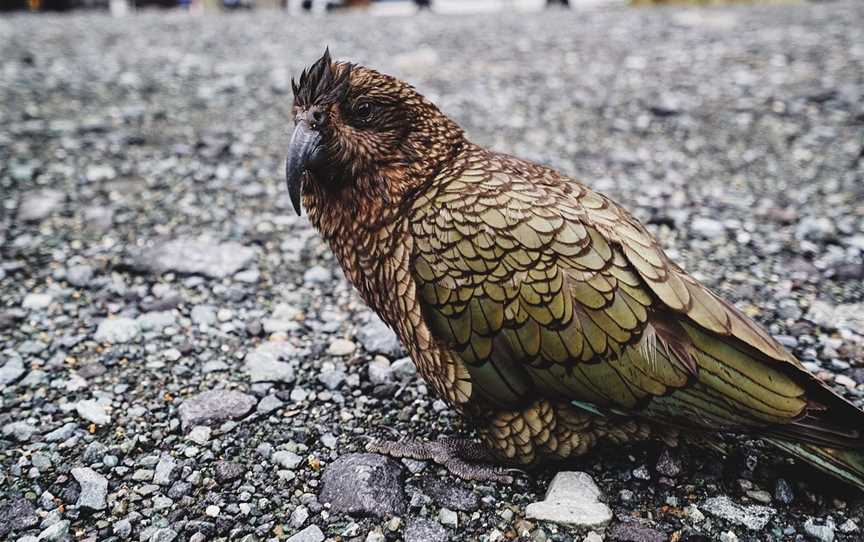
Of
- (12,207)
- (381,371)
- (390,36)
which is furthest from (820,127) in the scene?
(12,207)

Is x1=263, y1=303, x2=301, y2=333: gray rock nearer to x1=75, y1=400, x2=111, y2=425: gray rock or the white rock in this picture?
the white rock

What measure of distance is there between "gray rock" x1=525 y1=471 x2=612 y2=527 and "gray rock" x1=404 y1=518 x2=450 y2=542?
1.30ft

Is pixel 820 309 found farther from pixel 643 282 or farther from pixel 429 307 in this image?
pixel 429 307

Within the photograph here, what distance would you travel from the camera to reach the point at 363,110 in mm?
3074

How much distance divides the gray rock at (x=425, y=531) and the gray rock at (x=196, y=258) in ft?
8.78

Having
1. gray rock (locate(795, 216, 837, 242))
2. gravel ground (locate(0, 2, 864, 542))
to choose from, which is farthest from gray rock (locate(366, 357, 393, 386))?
gray rock (locate(795, 216, 837, 242))

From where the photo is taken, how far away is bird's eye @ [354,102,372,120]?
306cm

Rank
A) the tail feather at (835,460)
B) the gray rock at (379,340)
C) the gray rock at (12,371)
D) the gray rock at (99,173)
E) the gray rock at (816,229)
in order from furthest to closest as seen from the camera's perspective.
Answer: the gray rock at (99,173) < the gray rock at (816,229) < the gray rock at (379,340) < the gray rock at (12,371) < the tail feather at (835,460)

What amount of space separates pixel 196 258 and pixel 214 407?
1.76m

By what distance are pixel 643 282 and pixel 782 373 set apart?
69 centimetres

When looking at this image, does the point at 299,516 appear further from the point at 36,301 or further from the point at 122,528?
the point at 36,301

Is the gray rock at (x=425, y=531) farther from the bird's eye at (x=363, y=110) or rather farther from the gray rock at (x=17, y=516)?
the bird's eye at (x=363, y=110)

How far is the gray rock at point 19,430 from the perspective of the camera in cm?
336

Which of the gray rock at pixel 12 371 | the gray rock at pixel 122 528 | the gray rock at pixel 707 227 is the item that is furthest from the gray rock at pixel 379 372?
the gray rock at pixel 707 227
